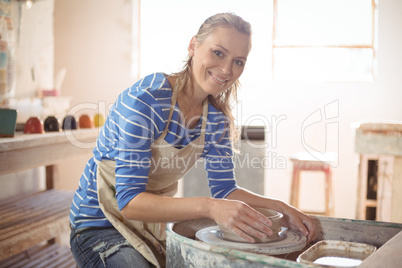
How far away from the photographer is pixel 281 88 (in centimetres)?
451

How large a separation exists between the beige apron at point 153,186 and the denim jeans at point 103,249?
28 mm

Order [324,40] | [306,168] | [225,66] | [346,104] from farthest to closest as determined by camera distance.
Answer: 1. [324,40]
2. [346,104]
3. [306,168]
4. [225,66]

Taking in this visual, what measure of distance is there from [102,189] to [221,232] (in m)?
0.42

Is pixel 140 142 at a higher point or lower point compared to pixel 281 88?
lower

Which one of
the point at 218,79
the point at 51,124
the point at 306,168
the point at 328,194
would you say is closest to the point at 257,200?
the point at 218,79

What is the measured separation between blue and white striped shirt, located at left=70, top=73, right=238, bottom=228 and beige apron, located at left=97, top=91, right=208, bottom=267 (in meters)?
0.03

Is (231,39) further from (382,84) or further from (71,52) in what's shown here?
(71,52)

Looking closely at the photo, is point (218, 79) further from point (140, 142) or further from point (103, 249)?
point (103, 249)

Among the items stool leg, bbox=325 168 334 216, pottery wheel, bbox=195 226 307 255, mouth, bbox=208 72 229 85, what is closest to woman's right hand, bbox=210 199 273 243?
pottery wheel, bbox=195 226 307 255

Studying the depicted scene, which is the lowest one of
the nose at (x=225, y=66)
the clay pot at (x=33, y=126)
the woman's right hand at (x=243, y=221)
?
the woman's right hand at (x=243, y=221)

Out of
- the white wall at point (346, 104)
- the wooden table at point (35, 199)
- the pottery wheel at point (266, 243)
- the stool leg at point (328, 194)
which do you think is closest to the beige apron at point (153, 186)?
the pottery wheel at point (266, 243)

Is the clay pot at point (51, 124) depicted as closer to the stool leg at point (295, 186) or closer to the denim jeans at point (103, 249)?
the denim jeans at point (103, 249)

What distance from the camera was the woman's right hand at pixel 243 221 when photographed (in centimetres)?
111

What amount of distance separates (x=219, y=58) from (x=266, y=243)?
606mm
